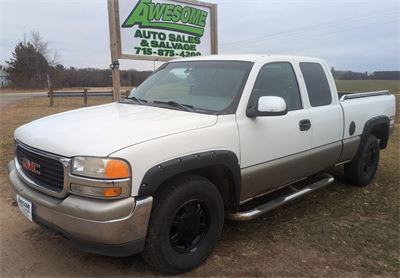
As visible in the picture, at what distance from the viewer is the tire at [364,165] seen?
592 centimetres

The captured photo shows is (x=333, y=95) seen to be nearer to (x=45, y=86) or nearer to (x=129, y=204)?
(x=129, y=204)

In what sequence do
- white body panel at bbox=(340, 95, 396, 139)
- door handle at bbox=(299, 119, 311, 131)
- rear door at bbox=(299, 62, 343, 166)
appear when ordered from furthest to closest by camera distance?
white body panel at bbox=(340, 95, 396, 139) → rear door at bbox=(299, 62, 343, 166) → door handle at bbox=(299, 119, 311, 131)

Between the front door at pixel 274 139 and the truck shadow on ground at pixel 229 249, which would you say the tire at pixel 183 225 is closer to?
the truck shadow on ground at pixel 229 249

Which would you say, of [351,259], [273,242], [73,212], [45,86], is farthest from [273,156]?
[45,86]

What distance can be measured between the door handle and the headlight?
224 centimetres

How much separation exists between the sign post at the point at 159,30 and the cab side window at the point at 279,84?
3.83 m

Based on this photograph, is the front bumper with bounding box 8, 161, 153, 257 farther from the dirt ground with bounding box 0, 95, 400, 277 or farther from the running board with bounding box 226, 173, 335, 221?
the running board with bounding box 226, 173, 335, 221

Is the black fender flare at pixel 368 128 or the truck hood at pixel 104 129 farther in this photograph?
the black fender flare at pixel 368 128

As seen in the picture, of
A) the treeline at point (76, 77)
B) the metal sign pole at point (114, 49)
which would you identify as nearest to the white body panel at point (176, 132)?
the metal sign pole at point (114, 49)

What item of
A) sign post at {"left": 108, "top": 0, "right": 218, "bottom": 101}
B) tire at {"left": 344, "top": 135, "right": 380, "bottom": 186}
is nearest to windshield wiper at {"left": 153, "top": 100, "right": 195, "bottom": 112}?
tire at {"left": 344, "top": 135, "right": 380, "bottom": 186}

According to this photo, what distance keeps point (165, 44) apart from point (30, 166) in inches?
217

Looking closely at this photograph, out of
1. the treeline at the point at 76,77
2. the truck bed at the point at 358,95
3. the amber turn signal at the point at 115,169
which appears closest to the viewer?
the amber turn signal at the point at 115,169

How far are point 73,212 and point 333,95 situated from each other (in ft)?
11.8

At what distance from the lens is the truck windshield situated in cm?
399
